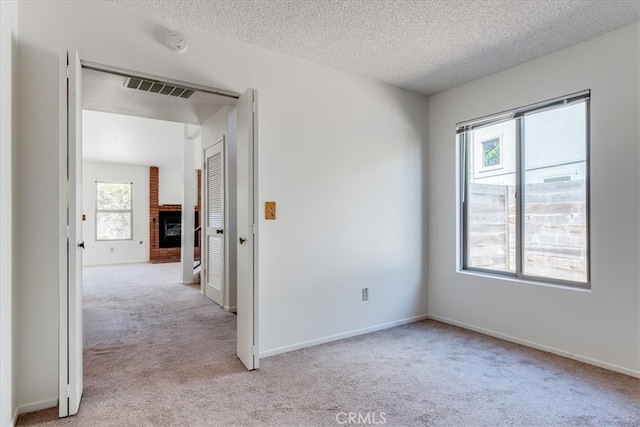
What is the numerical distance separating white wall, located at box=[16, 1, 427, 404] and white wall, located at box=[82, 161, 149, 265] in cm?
719

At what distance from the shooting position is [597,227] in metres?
2.78

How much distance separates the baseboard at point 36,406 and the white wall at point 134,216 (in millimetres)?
7310

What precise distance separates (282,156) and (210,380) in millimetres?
1791

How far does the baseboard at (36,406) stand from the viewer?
6.79 ft

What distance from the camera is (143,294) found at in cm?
537

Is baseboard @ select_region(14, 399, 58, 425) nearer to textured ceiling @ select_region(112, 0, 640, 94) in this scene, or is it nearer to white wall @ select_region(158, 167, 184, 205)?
textured ceiling @ select_region(112, 0, 640, 94)

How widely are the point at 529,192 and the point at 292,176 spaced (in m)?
2.15

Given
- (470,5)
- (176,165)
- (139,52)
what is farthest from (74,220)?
(176,165)

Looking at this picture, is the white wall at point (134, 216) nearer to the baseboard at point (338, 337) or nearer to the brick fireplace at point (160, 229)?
the brick fireplace at point (160, 229)

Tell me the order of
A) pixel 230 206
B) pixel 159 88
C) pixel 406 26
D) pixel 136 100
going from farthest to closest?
pixel 230 206 → pixel 136 100 → pixel 159 88 → pixel 406 26

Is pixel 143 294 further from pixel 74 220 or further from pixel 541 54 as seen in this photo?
pixel 541 54

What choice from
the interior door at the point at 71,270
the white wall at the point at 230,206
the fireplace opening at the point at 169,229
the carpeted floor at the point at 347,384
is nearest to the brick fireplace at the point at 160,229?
the fireplace opening at the point at 169,229

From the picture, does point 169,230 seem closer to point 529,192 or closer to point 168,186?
point 168,186

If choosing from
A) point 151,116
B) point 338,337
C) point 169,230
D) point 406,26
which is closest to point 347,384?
point 338,337
